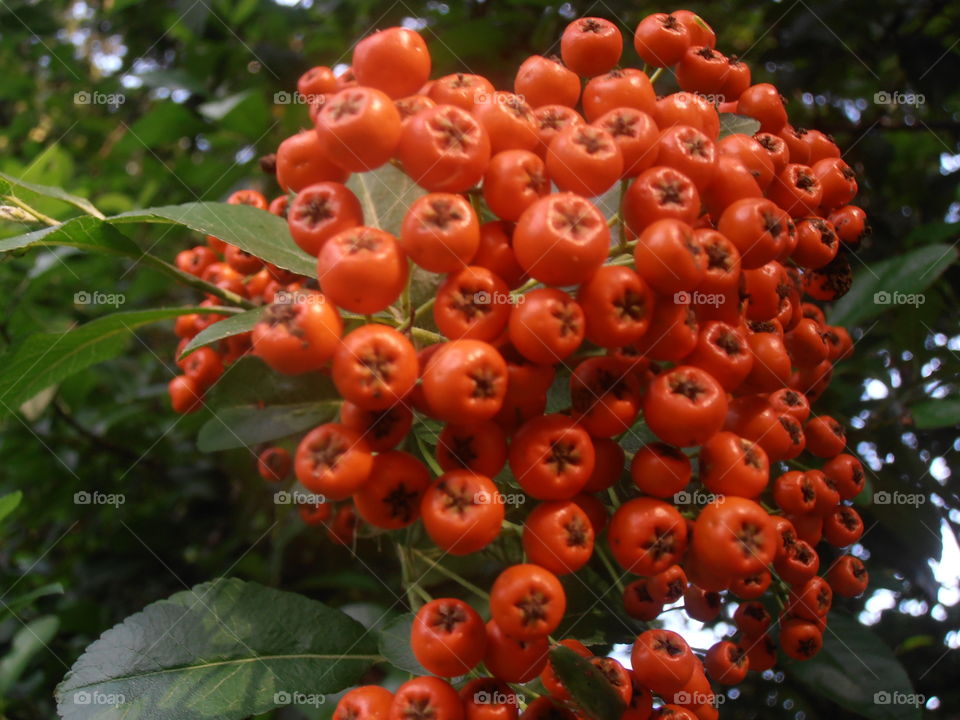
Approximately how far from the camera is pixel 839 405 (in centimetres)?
304

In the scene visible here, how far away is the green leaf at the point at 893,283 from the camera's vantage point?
9.57ft

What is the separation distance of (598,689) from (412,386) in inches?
27.1

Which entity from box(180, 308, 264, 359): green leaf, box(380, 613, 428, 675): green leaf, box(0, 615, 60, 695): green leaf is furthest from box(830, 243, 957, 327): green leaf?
box(0, 615, 60, 695): green leaf

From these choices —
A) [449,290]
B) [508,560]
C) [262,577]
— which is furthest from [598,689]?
[262,577]

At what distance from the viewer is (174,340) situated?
13.8 ft

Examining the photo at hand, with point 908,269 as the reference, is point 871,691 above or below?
below

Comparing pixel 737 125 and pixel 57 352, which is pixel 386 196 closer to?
pixel 737 125

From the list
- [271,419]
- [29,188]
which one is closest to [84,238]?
[29,188]

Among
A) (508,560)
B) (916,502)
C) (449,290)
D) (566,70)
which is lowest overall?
(916,502)

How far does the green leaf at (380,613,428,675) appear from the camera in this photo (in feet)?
6.23

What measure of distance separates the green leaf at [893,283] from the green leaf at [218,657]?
2.34 m

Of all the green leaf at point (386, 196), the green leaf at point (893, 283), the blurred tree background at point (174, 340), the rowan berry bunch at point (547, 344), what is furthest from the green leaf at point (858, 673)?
the green leaf at point (386, 196)

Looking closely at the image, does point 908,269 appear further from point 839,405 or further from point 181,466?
point 181,466

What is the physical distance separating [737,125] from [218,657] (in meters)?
2.01
